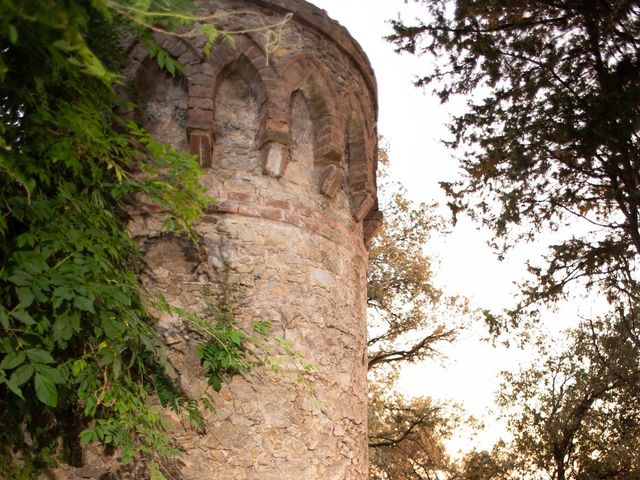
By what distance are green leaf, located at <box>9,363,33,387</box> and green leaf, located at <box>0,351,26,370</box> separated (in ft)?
0.09

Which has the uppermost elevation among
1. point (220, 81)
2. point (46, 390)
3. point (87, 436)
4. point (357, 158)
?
point (357, 158)

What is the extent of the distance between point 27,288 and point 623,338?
11.2m

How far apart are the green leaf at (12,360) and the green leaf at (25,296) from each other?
0.24m

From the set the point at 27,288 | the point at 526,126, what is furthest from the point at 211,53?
the point at 526,126

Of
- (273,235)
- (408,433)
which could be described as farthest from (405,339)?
(273,235)

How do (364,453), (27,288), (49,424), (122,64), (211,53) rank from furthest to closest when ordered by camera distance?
1. (364,453)
2. (211,53)
3. (122,64)
4. (49,424)
5. (27,288)

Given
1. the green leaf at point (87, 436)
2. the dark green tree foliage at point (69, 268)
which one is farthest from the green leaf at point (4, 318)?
the green leaf at point (87, 436)

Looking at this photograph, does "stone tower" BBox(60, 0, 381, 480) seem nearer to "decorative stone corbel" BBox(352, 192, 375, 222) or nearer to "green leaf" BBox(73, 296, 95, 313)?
"decorative stone corbel" BBox(352, 192, 375, 222)

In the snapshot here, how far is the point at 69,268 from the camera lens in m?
3.64

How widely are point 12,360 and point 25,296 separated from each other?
12.9 inches

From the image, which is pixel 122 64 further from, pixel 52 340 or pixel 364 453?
pixel 364 453

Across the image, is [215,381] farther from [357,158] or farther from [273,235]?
[357,158]

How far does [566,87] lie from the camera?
7770 millimetres

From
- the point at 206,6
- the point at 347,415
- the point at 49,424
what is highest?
the point at 206,6
